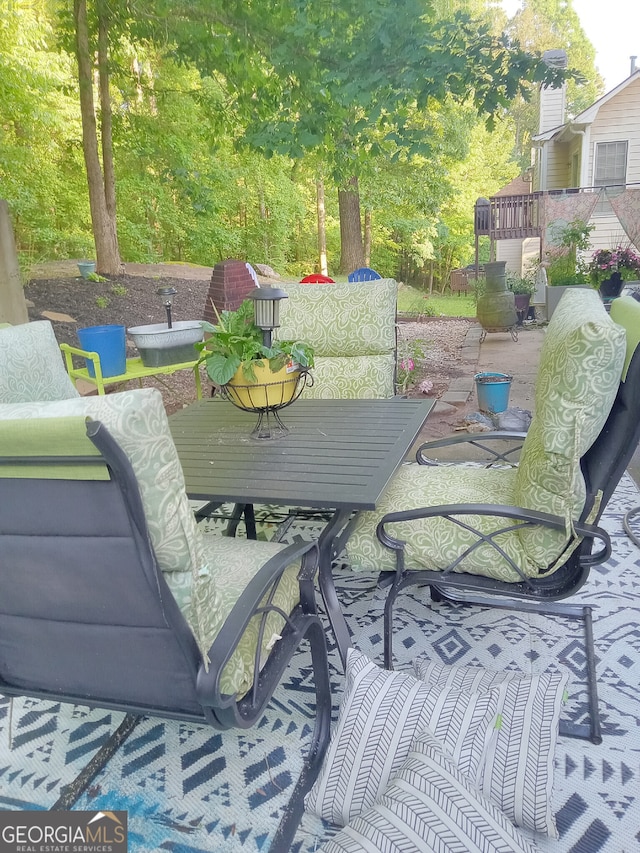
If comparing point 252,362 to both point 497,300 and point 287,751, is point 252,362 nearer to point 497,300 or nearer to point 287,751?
point 287,751

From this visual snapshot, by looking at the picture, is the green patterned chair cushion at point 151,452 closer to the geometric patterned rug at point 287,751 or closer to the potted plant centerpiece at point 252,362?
the geometric patterned rug at point 287,751

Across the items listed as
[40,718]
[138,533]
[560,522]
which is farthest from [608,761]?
[40,718]

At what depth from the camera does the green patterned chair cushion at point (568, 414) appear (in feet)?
3.83

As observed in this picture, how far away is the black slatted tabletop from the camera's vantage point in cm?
135

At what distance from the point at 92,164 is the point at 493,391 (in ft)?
12.8

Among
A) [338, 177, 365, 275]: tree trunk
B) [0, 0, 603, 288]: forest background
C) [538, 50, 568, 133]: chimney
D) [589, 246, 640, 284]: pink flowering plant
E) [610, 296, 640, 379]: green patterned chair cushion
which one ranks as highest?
[538, 50, 568, 133]: chimney

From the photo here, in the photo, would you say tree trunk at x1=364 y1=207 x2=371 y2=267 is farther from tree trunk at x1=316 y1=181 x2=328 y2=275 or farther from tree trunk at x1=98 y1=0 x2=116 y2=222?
tree trunk at x1=98 y1=0 x2=116 y2=222

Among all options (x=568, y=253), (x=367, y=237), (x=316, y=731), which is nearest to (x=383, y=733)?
(x=316, y=731)

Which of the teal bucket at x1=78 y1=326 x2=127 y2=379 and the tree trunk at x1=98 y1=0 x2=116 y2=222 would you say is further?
the tree trunk at x1=98 y1=0 x2=116 y2=222

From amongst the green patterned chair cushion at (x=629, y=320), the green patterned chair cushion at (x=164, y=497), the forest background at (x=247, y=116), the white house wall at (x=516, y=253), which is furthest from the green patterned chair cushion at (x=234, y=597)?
the white house wall at (x=516, y=253)

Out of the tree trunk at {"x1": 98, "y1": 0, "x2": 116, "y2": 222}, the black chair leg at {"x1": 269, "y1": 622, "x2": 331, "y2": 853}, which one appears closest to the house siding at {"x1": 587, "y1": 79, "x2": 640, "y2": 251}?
the tree trunk at {"x1": 98, "y1": 0, "x2": 116, "y2": 222}

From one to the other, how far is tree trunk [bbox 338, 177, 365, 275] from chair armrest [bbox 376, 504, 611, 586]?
193 inches

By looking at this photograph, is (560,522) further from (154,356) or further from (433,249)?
(433,249)

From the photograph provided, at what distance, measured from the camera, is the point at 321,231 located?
6656 mm
